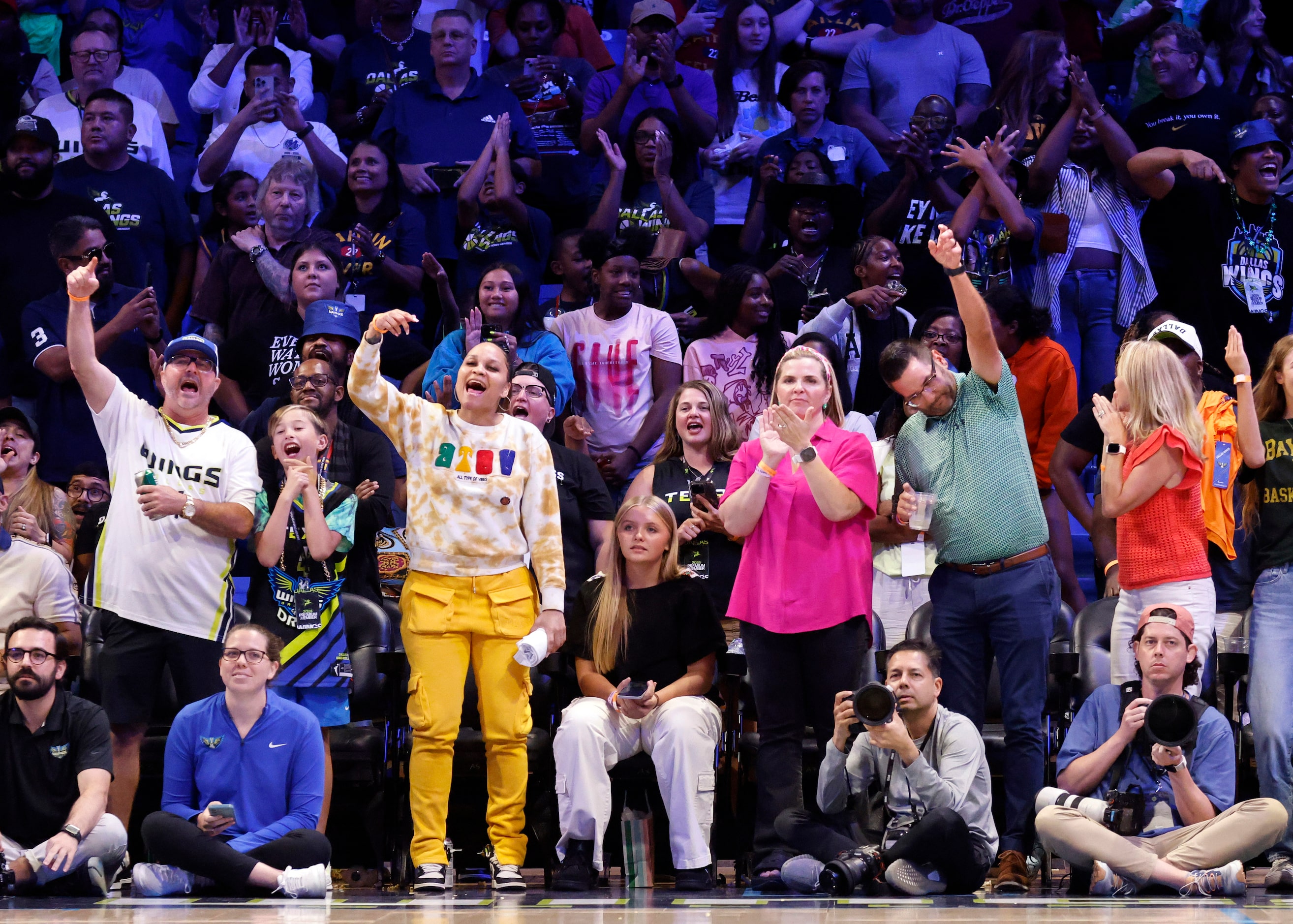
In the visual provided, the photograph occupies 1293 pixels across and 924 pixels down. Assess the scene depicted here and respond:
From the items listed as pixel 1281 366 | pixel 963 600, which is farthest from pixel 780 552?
pixel 1281 366

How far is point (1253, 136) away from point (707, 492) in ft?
11.0

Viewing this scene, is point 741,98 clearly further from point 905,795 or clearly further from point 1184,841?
point 1184,841

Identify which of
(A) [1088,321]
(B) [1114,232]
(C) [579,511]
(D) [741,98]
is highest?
(D) [741,98]

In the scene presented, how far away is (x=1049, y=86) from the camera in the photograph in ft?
24.6

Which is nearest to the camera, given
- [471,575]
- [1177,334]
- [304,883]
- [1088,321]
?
[304,883]

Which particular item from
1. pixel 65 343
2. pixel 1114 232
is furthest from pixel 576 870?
pixel 1114 232

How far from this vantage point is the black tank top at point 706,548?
546 centimetres

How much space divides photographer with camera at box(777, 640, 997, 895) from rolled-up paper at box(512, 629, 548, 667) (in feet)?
2.97

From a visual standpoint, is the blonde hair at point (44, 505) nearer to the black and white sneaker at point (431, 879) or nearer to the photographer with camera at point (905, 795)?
the black and white sneaker at point (431, 879)

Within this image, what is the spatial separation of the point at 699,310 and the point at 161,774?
3384 millimetres

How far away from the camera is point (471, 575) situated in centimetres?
484

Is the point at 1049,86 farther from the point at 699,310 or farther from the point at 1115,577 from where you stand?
the point at 1115,577

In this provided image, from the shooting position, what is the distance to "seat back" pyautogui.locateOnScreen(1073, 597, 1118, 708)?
5.19 metres

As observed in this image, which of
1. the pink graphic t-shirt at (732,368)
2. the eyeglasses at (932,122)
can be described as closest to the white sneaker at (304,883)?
the pink graphic t-shirt at (732,368)
